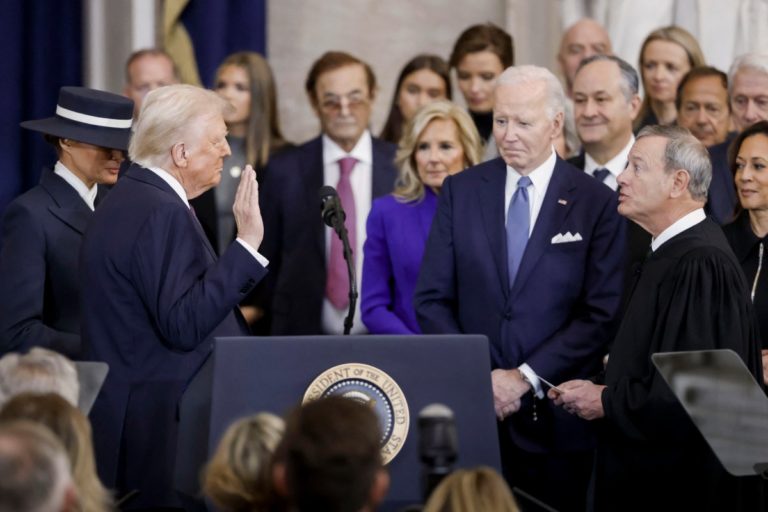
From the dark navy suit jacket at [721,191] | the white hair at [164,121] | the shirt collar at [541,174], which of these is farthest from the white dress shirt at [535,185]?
the white hair at [164,121]

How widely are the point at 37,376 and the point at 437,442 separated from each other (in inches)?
45.7

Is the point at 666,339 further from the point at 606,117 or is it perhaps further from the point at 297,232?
the point at 297,232

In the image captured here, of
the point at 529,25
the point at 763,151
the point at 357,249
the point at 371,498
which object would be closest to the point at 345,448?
the point at 371,498

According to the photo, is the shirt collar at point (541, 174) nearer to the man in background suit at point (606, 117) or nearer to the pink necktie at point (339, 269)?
the man in background suit at point (606, 117)

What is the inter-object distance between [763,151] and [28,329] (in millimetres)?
2590

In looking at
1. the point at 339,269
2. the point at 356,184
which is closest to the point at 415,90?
the point at 356,184

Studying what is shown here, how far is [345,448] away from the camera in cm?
280

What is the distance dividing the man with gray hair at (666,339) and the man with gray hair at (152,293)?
1.13 m

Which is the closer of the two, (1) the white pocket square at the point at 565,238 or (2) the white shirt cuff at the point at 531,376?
(2) the white shirt cuff at the point at 531,376

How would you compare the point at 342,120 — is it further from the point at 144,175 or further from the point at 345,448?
the point at 345,448

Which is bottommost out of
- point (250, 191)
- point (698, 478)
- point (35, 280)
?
point (698, 478)

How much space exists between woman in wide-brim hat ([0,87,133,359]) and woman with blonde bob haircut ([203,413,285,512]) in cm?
169

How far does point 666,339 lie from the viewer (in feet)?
15.1

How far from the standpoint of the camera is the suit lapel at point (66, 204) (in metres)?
5.14
